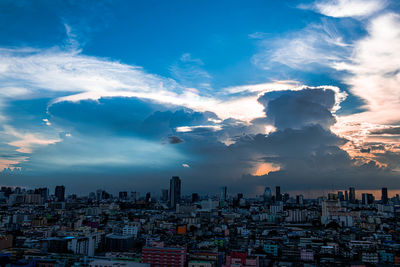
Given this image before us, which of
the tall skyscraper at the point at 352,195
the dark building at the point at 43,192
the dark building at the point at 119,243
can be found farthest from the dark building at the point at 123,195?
the dark building at the point at 119,243

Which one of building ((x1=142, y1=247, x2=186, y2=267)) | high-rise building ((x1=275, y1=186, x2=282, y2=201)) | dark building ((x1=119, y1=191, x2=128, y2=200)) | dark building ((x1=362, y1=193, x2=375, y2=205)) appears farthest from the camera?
dark building ((x1=119, y1=191, x2=128, y2=200))

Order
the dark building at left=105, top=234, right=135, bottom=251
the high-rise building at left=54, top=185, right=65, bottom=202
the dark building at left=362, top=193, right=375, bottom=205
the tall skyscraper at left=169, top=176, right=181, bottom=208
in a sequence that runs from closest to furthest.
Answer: the dark building at left=105, top=234, right=135, bottom=251 < the tall skyscraper at left=169, top=176, right=181, bottom=208 < the high-rise building at left=54, top=185, right=65, bottom=202 < the dark building at left=362, top=193, right=375, bottom=205

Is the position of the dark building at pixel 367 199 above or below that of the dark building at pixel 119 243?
above

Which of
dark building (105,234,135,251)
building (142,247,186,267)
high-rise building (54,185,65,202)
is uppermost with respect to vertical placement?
high-rise building (54,185,65,202)

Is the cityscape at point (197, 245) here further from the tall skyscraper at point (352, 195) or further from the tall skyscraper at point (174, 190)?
the tall skyscraper at point (352, 195)

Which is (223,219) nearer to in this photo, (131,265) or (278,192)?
(131,265)

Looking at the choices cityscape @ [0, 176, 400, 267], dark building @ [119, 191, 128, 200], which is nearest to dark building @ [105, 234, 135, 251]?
cityscape @ [0, 176, 400, 267]

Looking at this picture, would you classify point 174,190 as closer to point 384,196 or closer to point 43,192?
point 43,192

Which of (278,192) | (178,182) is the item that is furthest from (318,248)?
(278,192)

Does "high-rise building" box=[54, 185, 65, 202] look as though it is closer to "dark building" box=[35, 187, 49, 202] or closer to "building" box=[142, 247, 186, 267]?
"dark building" box=[35, 187, 49, 202]
